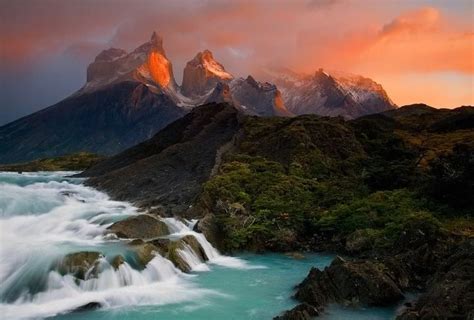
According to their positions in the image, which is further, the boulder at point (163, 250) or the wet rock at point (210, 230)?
the wet rock at point (210, 230)

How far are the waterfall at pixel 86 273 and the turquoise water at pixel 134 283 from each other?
49 mm

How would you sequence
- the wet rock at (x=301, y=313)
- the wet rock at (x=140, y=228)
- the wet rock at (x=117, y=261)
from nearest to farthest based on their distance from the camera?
1. the wet rock at (x=301, y=313)
2. the wet rock at (x=117, y=261)
3. the wet rock at (x=140, y=228)

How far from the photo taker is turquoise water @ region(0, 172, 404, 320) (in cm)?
2364

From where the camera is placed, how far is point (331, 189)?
47.4m

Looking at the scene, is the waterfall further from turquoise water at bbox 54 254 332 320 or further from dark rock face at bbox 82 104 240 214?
dark rock face at bbox 82 104 240 214

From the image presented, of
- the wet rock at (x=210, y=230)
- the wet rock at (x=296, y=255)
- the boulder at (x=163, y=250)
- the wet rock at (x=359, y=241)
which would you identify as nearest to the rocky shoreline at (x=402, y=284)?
the wet rock at (x=359, y=241)

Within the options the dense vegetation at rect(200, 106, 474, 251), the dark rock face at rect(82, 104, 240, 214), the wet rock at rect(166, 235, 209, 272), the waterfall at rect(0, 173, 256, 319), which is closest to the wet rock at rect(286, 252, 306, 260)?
the dense vegetation at rect(200, 106, 474, 251)

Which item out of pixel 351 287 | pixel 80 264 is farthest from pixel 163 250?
pixel 351 287

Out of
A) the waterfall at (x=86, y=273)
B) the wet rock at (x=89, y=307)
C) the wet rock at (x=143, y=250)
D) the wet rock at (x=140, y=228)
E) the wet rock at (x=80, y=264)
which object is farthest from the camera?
the wet rock at (x=140, y=228)

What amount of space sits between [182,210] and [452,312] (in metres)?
27.0

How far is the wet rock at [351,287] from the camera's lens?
23.8m

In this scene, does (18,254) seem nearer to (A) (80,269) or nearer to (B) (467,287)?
(A) (80,269)

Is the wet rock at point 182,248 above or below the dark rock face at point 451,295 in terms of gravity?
above

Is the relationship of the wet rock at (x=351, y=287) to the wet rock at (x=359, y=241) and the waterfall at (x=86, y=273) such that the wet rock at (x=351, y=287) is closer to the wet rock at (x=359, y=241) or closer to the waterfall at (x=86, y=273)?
the waterfall at (x=86, y=273)
